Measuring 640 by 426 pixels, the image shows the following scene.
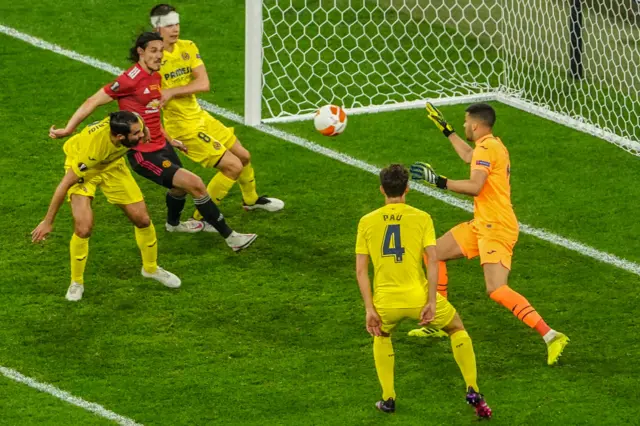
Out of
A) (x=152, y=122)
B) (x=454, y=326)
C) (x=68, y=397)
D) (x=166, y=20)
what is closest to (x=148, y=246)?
(x=152, y=122)

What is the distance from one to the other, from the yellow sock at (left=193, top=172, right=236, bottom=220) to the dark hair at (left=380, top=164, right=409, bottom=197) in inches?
132

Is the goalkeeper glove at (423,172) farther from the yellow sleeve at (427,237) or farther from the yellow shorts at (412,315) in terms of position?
the yellow shorts at (412,315)

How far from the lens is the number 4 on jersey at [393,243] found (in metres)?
8.91

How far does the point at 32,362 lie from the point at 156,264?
1.60m

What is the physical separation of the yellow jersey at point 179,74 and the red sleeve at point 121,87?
0.72m

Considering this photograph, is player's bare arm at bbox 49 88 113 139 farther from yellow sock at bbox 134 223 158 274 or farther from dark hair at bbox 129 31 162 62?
yellow sock at bbox 134 223 158 274

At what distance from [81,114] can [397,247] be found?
3190mm

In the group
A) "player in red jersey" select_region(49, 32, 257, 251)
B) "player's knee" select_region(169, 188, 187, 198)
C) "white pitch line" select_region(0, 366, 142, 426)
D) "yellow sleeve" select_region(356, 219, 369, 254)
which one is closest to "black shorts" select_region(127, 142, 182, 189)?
"player in red jersey" select_region(49, 32, 257, 251)

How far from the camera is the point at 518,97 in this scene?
15.1m

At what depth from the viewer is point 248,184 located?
1237 centimetres

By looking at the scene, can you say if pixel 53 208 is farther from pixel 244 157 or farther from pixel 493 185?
pixel 493 185

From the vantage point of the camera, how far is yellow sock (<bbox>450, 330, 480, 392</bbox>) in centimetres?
917

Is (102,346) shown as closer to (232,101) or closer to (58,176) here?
(58,176)

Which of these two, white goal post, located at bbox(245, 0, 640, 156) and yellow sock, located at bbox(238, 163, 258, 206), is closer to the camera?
yellow sock, located at bbox(238, 163, 258, 206)
